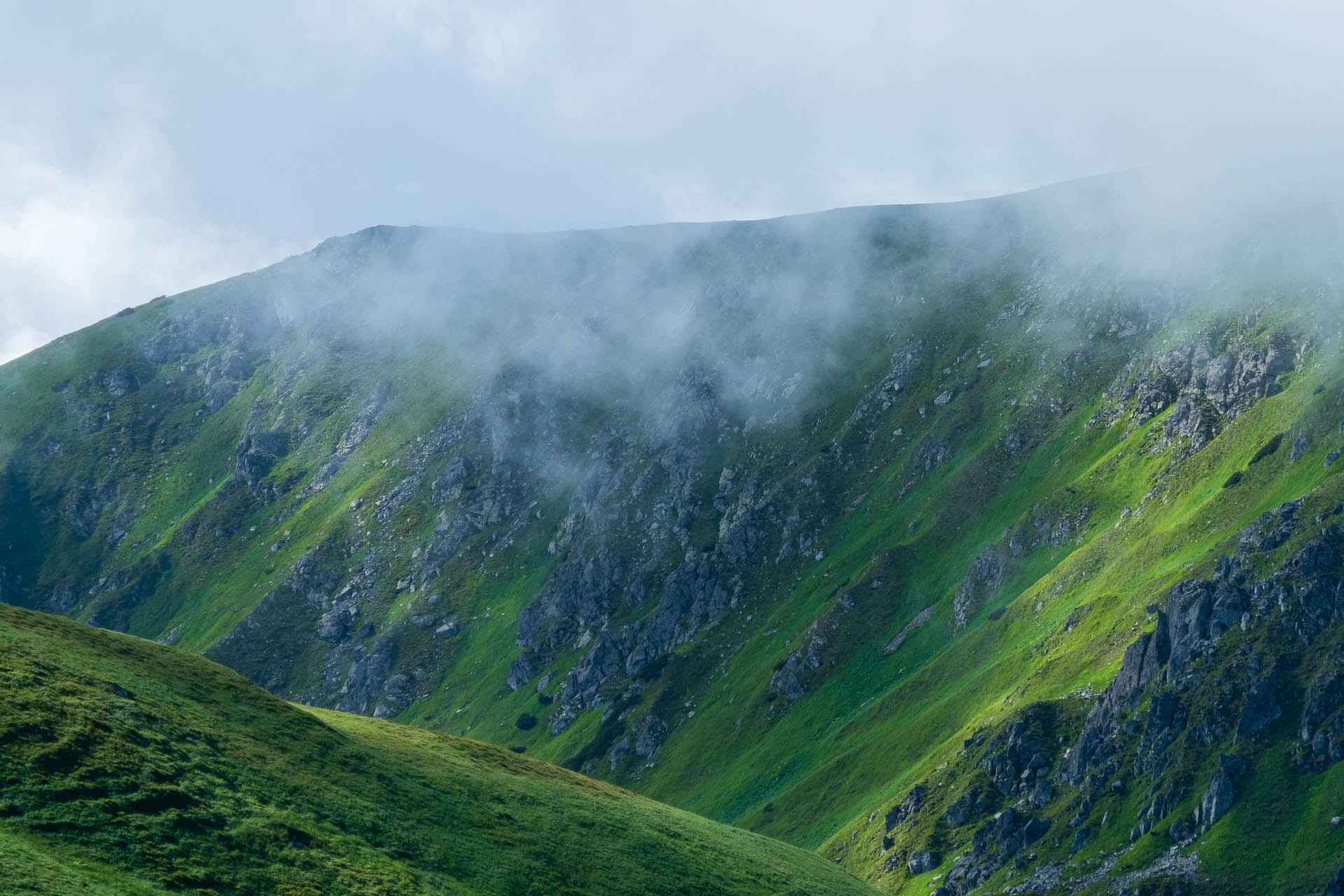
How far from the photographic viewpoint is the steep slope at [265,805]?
48.5 metres

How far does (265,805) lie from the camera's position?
58.0 m

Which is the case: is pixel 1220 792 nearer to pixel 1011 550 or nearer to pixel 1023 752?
pixel 1023 752

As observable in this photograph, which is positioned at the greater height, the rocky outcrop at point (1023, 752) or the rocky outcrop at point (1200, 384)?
the rocky outcrop at point (1200, 384)

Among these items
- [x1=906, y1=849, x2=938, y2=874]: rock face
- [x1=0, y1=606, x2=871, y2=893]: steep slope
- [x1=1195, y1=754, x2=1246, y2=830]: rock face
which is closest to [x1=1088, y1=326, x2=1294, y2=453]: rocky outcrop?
[x1=1195, y1=754, x2=1246, y2=830]: rock face

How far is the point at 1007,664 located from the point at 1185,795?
38.4 metres

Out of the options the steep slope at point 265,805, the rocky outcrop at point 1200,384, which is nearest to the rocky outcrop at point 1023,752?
the steep slope at point 265,805

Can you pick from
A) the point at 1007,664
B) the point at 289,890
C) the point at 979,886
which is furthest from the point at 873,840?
the point at 289,890

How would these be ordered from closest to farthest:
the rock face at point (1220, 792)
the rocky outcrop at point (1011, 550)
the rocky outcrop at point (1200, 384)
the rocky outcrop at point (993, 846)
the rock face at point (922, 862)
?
the rock face at point (1220, 792) → the rocky outcrop at point (993, 846) → the rock face at point (922, 862) → the rocky outcrop at point (1200, 384) → the rocky outcrop at point (1011, 550)

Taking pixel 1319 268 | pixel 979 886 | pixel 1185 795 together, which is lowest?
pixel 979 886

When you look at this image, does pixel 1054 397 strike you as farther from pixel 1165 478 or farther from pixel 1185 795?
pixel 1185 795

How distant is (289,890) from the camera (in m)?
51.2

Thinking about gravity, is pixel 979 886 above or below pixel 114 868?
above

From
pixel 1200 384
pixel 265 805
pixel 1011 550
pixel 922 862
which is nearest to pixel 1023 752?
pixel 922 862

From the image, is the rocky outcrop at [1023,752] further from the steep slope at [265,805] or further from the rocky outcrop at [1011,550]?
the steep slope at [265,805]
